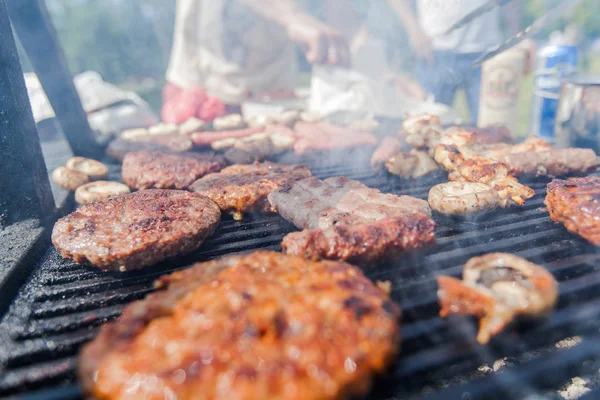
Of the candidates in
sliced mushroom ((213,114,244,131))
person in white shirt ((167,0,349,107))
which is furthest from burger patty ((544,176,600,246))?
person in white shirt ((167,0,349,107))

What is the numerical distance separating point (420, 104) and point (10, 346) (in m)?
6.58

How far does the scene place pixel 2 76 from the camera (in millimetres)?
2705

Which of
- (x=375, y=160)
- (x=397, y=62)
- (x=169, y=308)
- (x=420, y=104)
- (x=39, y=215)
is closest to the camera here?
(x=169, y=308)

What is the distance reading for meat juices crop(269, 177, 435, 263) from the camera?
225 cm

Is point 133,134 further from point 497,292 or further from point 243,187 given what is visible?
point 497,292

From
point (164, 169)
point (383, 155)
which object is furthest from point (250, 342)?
point (383, 155)

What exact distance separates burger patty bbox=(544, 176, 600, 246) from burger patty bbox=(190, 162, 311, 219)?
2034mm

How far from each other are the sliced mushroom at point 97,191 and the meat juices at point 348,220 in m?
1.60

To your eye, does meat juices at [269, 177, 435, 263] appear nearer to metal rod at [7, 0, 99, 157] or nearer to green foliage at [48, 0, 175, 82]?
metal rod at [7, 0, 99, 157]

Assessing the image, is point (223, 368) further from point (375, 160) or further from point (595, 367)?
point (375, 160)

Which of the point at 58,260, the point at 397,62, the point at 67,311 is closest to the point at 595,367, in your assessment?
the point at 67,311

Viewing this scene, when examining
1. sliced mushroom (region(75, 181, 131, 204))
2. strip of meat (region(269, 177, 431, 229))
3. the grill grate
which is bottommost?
the grill grate

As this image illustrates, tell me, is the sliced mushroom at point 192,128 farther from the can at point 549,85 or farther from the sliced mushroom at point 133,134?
the can at point 549,85

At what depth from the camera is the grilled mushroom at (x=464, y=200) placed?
2.83 meters
